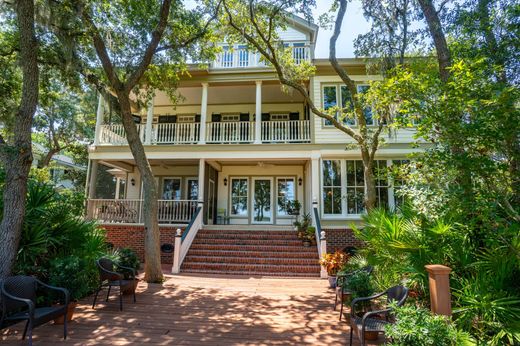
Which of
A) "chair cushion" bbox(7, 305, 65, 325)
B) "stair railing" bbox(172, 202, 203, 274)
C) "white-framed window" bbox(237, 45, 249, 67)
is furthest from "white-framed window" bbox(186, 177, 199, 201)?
"chair cushion" bbox(7, 305, 65, 325)

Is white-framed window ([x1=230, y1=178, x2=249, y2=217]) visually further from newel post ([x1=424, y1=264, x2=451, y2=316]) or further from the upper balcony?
newel post ([x1=424, y1=264, x2=451, y2=316])

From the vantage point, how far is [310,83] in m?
11.6

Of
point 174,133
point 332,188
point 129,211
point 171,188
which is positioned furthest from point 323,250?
point 171,188

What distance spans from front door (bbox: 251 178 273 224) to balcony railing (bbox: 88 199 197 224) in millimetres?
2856

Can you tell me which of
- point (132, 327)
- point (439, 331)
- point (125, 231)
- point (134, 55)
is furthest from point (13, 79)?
point (439, 331)

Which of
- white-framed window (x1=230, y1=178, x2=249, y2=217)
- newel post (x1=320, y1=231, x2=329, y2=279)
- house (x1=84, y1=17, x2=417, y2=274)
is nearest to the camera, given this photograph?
newel post (x1=320, y1=231, x2=329, y2=279)

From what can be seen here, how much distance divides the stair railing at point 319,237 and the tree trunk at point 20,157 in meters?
6.24

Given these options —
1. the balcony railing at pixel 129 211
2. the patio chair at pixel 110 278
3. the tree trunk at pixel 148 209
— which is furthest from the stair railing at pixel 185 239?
the patio chair at pixel 110 278

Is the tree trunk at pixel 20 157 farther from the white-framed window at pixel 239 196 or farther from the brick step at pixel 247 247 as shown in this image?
the white-framed window at pixel 239 196

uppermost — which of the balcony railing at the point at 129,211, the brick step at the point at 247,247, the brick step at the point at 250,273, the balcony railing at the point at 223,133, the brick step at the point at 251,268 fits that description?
the balcony railing at the point at 223,133

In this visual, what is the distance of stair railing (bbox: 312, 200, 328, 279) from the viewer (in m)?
8.23

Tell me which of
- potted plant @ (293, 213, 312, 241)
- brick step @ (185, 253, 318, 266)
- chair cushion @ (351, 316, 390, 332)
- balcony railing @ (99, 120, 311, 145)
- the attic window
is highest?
the attic window

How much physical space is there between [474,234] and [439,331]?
1863mm

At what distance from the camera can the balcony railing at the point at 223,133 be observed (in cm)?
1160
